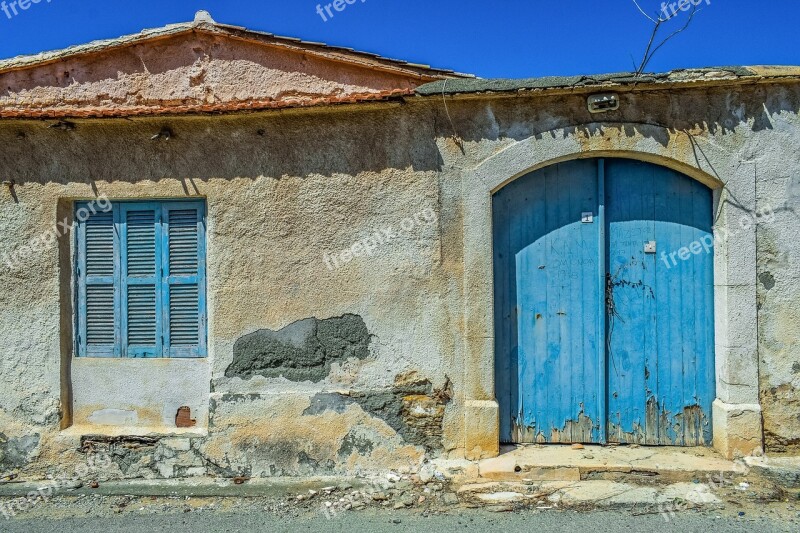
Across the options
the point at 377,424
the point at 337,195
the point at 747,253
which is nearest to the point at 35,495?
the point at 377,424

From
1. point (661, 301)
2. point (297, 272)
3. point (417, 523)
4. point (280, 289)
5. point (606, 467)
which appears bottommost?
point (417, 523)

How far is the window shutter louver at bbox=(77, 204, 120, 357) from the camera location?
4.82m

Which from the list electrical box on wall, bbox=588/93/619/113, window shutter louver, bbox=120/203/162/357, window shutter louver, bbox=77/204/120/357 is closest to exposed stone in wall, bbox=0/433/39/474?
window shutter louver, bbox=77/204/120/357

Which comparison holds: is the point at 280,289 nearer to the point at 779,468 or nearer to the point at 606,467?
the point at 606,467

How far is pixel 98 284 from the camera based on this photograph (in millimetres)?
4836

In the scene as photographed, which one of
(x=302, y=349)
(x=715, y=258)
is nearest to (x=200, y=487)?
(x=302, y=349)

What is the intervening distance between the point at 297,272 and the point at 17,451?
9.57 ft

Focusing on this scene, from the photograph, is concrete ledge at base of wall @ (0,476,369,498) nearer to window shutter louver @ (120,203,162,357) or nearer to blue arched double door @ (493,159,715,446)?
window shutter louver @ (120,203,162,357)

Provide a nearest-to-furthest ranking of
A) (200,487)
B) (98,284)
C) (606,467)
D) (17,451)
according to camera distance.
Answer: (606,467) < (200,487) < (17,451) < (98,284)

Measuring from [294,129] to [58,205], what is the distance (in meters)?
2.19

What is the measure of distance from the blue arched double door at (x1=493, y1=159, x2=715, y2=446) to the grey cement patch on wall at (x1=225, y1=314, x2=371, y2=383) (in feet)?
4.15

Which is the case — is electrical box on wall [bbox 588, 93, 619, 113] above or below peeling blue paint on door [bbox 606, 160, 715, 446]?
above

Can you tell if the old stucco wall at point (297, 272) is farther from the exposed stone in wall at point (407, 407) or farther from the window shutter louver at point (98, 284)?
the window shutter louver at point (98, 284)

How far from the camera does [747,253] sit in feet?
14.3
